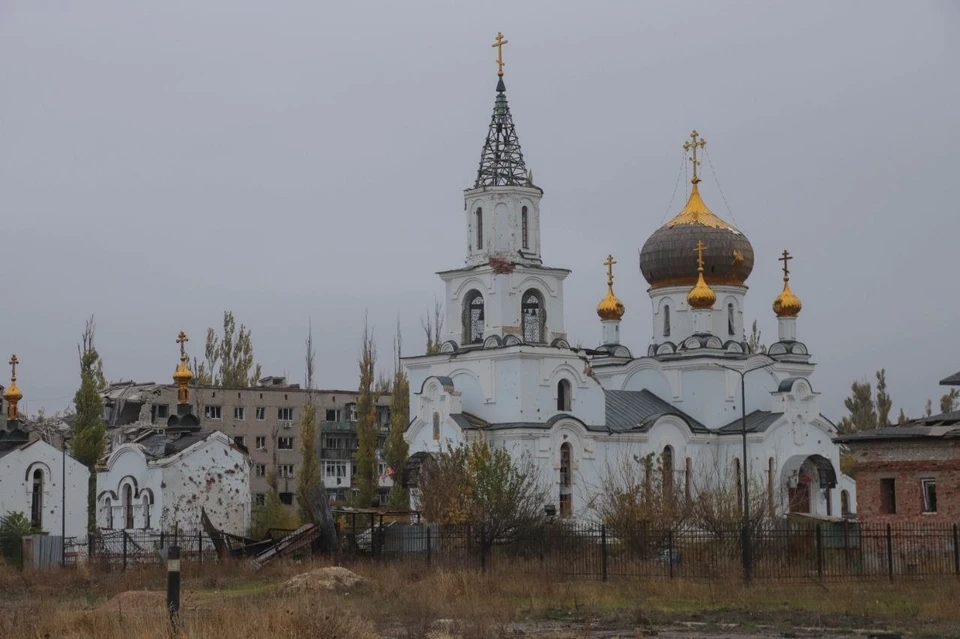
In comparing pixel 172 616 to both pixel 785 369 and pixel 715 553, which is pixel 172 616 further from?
pixel 785 369

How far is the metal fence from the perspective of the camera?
32.0 meters


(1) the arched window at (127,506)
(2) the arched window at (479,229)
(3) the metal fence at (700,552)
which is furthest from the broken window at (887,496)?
(1) the arched window at (127,506)

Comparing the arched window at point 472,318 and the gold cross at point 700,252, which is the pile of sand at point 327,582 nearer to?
the arched window at point 472,318

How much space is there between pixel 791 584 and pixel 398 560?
389 inches

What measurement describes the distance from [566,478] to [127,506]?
42.0 ft

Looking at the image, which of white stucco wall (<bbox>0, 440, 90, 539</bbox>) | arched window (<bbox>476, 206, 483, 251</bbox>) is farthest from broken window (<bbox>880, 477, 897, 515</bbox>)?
white stucco wall (<bbox>0, 440, 90, 539</bbox>)

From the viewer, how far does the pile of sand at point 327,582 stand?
2961 centimetres

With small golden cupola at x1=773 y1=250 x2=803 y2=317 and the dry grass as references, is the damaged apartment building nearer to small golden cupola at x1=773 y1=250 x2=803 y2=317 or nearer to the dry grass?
small golden cupola at x1=773 y1=250 x2=803 y2=317

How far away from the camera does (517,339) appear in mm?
50031

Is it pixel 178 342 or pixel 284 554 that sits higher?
pixel 178 342

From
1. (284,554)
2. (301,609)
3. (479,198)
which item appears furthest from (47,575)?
(479,198)

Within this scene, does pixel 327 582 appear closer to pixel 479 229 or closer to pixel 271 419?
pixel 479 229

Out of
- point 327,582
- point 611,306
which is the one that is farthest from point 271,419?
point 327,582

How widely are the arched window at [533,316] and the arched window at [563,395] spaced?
1.49 meters
